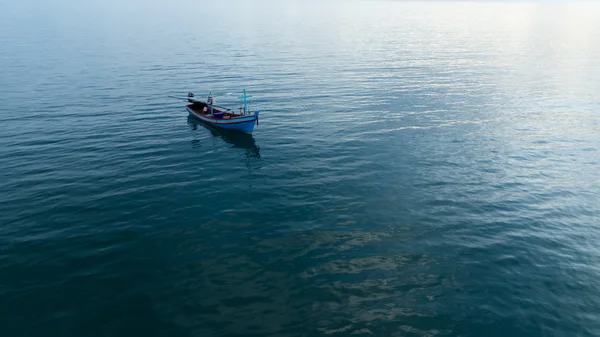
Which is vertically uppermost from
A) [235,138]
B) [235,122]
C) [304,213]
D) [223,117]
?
[223,117]

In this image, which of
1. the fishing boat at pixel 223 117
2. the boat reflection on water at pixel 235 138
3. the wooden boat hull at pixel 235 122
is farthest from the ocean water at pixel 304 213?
the fishing boat at pixel 223 117

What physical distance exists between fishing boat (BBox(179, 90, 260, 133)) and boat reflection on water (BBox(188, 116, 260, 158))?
0.75 m

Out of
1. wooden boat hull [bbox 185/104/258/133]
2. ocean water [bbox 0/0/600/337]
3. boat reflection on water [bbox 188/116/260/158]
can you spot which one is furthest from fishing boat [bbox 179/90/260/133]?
ocean water [bbox 0/0/600/337]

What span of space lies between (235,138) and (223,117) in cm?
422

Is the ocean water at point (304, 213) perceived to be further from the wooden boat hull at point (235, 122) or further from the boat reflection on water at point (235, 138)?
the wooden boat hull at point (235, 122)

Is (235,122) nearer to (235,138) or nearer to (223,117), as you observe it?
(235,138)

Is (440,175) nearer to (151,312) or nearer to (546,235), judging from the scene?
(546,235)

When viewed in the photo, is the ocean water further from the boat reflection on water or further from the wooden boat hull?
the wooden boat hull

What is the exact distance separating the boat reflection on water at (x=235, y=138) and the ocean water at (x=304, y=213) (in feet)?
1.14

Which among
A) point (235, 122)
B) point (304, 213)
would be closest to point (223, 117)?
point (235, 122)

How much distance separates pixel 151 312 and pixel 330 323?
975 centimetres

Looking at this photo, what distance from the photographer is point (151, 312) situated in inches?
784

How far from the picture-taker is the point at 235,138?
156 ft

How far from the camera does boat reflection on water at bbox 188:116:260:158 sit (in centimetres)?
4334
